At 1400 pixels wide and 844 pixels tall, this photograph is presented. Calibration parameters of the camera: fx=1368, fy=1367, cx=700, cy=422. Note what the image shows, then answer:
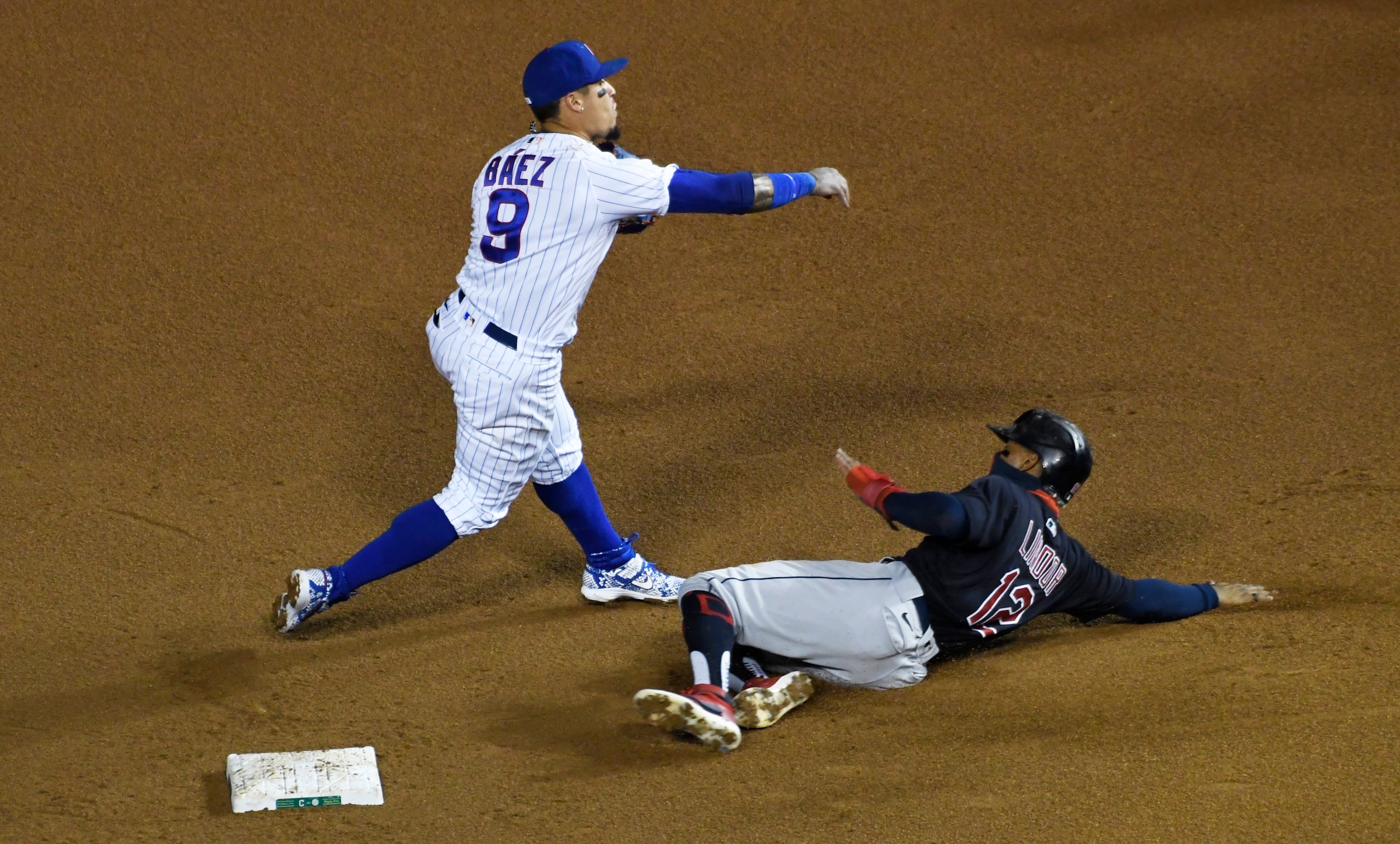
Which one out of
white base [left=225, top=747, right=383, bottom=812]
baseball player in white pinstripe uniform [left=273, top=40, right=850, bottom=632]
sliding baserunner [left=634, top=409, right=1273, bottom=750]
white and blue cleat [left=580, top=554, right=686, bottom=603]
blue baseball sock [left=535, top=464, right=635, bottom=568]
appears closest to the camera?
white base [left=225, top=747, right=383, bottom=812]

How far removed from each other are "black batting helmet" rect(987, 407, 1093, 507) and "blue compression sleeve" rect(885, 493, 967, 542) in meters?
0.36

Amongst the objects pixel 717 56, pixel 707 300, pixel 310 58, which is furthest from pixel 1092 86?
pixel 310 58

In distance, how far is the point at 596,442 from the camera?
5117mm

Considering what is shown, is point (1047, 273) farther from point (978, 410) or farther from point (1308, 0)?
point (1308, 0)

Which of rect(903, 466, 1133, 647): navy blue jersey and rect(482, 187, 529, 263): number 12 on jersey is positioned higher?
rect(482, 187, 529, 263): number 12 on jersey

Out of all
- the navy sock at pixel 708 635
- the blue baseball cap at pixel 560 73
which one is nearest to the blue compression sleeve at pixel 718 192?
the blue baseball cap at pixel 560 73

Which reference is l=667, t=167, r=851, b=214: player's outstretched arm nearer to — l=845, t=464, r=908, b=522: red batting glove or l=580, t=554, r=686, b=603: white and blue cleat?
l=845, t=464, r=908, b=522: red batting glove

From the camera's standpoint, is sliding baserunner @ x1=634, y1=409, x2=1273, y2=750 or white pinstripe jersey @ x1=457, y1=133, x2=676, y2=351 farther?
white pinstripe jersey @ x1=457, y1=133, x2=676, y2=351

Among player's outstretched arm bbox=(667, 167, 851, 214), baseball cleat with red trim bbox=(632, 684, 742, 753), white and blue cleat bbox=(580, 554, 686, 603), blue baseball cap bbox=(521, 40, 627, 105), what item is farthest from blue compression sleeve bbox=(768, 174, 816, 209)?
baseball cleat with red trim bbox=(632, 684, 742, 753)

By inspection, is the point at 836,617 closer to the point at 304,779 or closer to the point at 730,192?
the point at 730,192

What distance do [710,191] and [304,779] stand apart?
1.76 m

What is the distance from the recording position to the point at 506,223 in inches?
140

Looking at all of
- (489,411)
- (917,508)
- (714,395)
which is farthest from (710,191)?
(714,395)

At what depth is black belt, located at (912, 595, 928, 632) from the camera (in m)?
3.45
